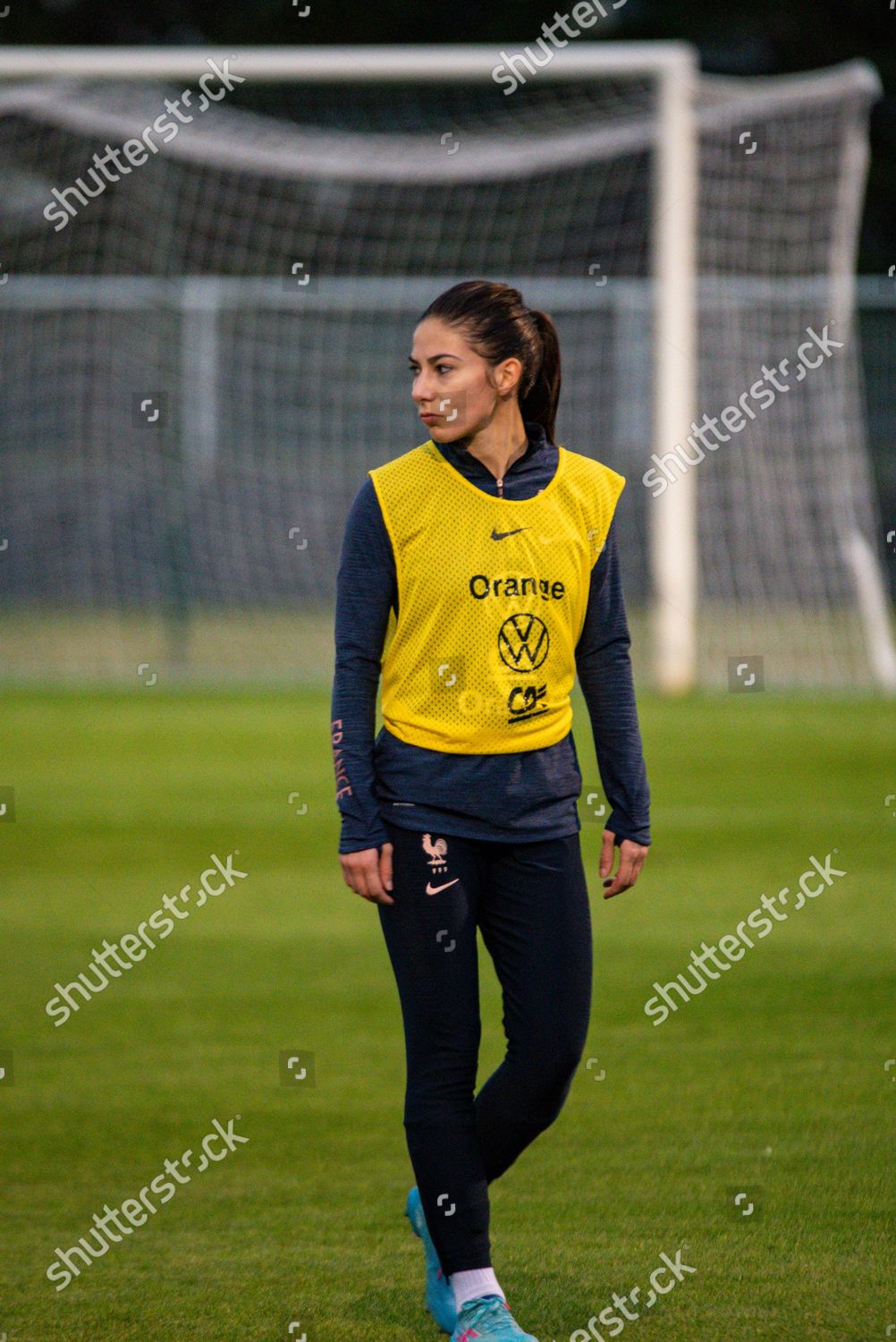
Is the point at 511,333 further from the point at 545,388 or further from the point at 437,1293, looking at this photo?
the point at 437,1293

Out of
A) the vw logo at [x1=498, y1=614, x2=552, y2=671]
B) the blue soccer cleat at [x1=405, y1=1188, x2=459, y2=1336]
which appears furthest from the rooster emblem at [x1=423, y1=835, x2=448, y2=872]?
the blue soccer cleat at [x1=405, y1=1188, x2=459, y2=1336]

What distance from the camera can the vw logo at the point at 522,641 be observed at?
3.07 m

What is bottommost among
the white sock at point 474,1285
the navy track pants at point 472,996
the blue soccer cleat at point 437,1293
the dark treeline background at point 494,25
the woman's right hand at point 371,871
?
the blue soccer cleat at point 437,1293

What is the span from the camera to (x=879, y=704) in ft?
42.1

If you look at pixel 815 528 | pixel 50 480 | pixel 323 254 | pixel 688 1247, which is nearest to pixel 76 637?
pixel 50 480

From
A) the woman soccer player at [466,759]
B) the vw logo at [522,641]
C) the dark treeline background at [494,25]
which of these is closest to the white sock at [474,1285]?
the woman soccer player at [466,759]

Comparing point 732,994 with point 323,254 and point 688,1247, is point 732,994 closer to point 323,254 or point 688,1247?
point 688,1247

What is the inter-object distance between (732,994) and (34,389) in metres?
13.5

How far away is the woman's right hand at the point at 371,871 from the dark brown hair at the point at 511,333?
2.68 ft

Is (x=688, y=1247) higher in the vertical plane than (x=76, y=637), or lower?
higher

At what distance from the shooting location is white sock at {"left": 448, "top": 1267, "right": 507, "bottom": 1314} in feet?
9.80

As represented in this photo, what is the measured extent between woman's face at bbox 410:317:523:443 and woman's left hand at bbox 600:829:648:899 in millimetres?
782

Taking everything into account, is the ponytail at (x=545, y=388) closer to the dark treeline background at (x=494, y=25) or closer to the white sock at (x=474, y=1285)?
the white sock at (x=474, y=1285)

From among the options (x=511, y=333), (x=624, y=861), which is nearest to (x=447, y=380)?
(x=511, y=333)
